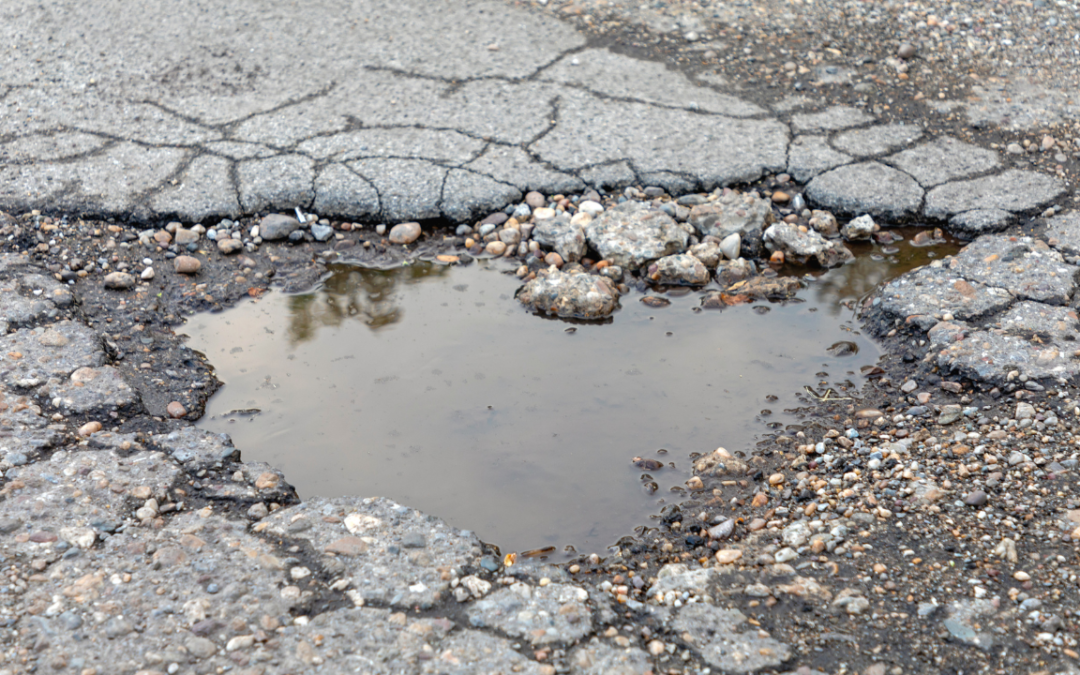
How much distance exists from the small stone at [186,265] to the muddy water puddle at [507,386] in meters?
0.27

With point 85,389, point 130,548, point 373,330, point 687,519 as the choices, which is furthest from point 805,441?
point 85,389

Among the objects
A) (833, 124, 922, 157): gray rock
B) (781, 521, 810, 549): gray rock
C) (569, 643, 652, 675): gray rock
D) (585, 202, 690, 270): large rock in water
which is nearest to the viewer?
(569, 643, 652, 675): gray rock

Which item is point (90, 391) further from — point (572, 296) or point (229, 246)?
point (572, 296)

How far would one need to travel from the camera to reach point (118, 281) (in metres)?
2.92

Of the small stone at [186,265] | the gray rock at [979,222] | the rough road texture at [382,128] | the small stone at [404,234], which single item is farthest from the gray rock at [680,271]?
the small stone at [186,265]

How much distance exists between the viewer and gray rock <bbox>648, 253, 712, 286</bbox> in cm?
307

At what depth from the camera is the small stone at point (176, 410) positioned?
2.44 metres

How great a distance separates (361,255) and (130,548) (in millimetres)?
1609

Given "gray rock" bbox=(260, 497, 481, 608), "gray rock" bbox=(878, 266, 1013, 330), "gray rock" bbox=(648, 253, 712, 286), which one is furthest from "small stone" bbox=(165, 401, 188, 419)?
"gray rock" bbox=(878, 266, 1013, 330)

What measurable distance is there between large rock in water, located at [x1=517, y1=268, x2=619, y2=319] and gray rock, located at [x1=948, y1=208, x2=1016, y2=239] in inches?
57.7

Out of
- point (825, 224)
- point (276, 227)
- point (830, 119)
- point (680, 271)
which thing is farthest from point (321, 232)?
point (830, 119)

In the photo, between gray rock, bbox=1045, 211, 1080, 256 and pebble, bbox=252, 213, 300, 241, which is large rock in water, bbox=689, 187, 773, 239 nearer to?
gray rock, bbox=1045, 211, 1080, 256

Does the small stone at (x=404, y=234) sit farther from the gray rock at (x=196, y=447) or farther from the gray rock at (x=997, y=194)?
the gray rock at (x=997, y=194)

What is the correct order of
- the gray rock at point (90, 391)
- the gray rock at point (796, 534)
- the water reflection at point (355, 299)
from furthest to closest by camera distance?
the water reflection at point (355, 299)
the gray rock at point (90, 391)
the gray rock at point (796, 534)
